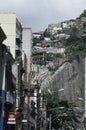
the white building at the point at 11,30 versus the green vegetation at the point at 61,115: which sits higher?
the white building at the point at 11,30

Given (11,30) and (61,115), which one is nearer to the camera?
(11,30)

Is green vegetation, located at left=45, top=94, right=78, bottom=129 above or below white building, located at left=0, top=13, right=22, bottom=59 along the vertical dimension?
below

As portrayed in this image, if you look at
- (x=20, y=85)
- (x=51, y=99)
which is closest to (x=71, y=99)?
(x=51, y=99)

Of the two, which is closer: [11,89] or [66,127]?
[11,89]

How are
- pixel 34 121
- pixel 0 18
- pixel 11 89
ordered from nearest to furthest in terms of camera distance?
pixel 11 89 → pixel 0 18 → pixel 34 121

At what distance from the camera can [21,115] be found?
80.2 metres

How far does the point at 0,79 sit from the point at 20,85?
2147cm

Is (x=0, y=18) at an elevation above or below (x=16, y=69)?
above

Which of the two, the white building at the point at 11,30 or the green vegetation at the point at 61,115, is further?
the green vegetation at the point at 61,115

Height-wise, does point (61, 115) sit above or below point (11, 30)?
below

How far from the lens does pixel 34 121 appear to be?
112250 mm

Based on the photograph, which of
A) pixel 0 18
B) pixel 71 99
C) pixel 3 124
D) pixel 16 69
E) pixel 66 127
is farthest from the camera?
pixel 71 99

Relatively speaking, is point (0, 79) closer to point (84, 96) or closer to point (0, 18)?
point (0, 18)

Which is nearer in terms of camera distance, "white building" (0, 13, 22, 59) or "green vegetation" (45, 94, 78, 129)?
"white building" (0, 13, 22, 59)
